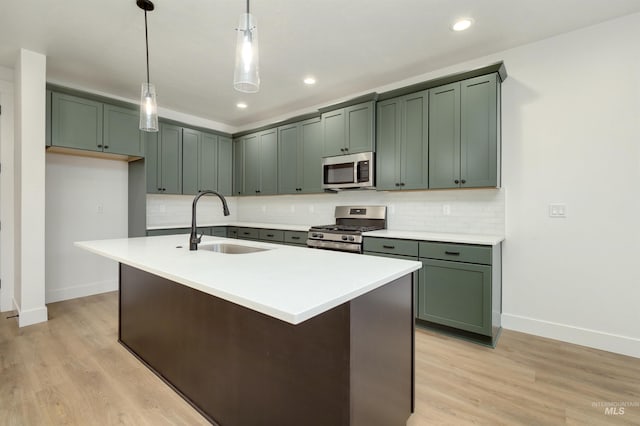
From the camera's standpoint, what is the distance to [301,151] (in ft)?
→ 14.2

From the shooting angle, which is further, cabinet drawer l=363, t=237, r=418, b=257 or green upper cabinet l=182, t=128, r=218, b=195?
green upper cabinet l=182, t=128, r=218, b=195

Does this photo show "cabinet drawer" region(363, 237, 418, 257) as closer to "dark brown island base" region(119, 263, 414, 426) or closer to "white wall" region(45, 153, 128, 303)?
"dark brown island base" region(119, 263, 414, 426)

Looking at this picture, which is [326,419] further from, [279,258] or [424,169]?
[424,169]

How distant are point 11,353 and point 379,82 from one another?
4389 mm

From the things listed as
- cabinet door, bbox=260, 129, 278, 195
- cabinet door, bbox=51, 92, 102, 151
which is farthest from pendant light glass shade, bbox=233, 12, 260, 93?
cabinet door, bbox=260, 129, 278, 195

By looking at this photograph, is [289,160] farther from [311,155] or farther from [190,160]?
[190,160]

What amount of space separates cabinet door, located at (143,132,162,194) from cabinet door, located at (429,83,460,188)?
3584 mm

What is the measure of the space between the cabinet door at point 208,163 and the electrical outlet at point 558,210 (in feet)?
14.7

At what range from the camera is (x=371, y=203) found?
3.91m

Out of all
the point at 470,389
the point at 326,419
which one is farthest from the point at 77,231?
the point at 470,389

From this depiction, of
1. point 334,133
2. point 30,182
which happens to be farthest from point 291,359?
point 30,182

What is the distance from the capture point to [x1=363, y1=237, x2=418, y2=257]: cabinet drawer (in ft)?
9.73

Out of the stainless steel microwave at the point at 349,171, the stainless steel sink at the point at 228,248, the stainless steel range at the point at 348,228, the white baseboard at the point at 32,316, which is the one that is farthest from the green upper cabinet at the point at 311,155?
the white baseboard at the point at 32,316

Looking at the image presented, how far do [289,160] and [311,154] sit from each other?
17.6 inches
